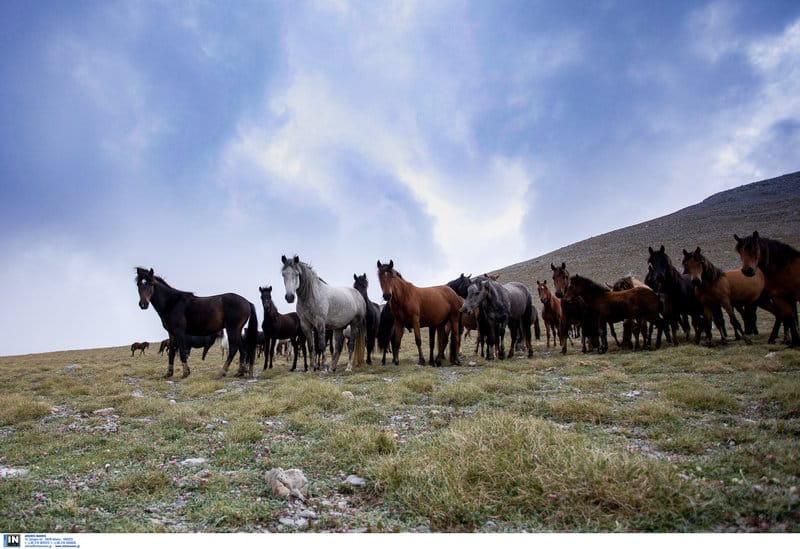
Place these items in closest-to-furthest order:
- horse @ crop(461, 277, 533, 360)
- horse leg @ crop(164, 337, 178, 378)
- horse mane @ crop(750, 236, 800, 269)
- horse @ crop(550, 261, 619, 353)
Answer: horse mane @ crop(750, 236, 800, 269) < horse leg @ crop(164, 337, 178, 378) < horse @ crop(461, 277, 533, 360) < horse @ crop(550, 261, 619, 353)

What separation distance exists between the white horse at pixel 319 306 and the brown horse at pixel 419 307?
4.26ft

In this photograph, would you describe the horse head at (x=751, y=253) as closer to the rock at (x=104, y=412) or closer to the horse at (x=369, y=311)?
the horse at (x=369, y=311)

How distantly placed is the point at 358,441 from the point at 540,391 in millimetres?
3925

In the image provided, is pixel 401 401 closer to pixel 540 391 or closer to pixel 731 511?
pixel 540 391

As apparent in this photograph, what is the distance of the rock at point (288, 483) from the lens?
9.40ft

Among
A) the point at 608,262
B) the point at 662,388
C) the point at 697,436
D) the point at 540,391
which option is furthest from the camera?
the point at 608,262

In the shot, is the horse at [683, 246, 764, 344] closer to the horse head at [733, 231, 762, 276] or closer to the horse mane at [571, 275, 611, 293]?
the horse head at [733, 231, 762, 276]

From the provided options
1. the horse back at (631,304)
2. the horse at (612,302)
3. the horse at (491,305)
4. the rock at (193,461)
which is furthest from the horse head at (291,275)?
the horse back at (631,304)

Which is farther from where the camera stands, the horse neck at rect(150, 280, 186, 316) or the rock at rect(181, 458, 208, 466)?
the horse neck at rect(150, 280, 186, 316)

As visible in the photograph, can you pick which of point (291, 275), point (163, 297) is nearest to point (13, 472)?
point (291, 275)

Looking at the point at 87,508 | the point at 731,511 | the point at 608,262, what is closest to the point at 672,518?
the point at 731,511

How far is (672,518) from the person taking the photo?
2201 mm

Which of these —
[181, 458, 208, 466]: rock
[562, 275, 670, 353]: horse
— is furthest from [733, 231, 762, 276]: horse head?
[181, 458, 208, 466]: rock

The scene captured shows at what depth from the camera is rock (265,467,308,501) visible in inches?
113
